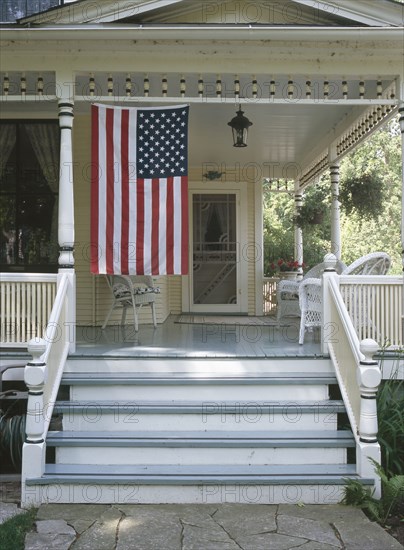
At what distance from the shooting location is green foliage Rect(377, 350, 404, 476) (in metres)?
4.38

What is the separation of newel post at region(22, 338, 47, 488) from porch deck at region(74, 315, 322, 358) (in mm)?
937

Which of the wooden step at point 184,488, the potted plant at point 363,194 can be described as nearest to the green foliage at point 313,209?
the potted plant at point 363,194

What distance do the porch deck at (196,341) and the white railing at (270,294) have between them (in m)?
2.66

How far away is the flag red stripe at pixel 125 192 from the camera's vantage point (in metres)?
5.30

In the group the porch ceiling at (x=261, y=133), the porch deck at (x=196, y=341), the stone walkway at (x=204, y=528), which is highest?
the porch ceiling at (x=261, y=133)

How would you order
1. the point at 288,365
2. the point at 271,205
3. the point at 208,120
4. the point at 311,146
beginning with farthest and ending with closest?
1. the point at 271,205
2. the point at 311,146
3. the point at 208,120
4. the point at 288,365

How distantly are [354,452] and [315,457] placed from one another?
318 millimetres

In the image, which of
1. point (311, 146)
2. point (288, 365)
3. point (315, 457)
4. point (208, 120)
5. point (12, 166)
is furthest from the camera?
point (311, 146)

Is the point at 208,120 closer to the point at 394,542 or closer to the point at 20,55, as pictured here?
the point at 20,55

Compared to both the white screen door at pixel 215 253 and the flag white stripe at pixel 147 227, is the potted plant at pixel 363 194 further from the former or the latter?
the flag white stripe at pixel 147 227

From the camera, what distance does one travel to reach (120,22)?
524 cm

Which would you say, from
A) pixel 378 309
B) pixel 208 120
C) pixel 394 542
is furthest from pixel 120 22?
pixel 394 542

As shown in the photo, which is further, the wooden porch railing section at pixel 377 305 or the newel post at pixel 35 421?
the wooden porch railing section at pixel 377 305

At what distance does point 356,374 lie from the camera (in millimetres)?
4250
